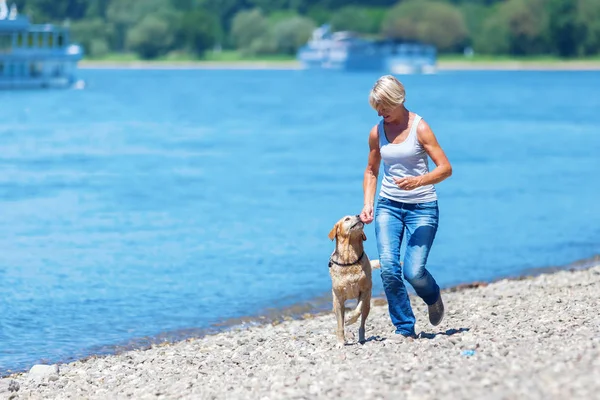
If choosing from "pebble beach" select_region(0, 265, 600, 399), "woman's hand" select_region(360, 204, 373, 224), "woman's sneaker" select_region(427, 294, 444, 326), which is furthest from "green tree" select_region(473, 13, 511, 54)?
"woman's hand" select_region(360, 204, 373, 224)

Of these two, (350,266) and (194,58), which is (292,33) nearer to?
(194,58)

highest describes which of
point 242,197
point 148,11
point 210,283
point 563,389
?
point 563,389

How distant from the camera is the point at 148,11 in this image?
19275cm

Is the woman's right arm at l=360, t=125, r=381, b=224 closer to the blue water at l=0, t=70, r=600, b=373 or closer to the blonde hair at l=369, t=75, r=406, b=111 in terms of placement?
the blonde hair at l=369, t=75, r=406, b=111

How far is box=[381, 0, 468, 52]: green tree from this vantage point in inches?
6668

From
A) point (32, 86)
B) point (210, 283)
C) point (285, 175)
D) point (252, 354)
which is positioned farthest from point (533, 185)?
point (32, 86)

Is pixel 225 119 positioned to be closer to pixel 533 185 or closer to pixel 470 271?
pixel 533 185

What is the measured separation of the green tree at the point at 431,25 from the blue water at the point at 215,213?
345 ft

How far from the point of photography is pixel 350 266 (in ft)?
30.3

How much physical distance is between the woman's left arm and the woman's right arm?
0.36 m

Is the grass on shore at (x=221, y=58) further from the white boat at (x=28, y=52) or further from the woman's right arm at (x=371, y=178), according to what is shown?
the woman's right arm at (x=371, y=178)

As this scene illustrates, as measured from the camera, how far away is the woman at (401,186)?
29.3 feet

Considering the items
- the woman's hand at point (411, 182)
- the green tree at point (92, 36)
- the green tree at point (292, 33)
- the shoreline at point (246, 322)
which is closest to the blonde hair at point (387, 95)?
the woman's hand at point (411, 182)

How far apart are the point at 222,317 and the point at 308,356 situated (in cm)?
529
